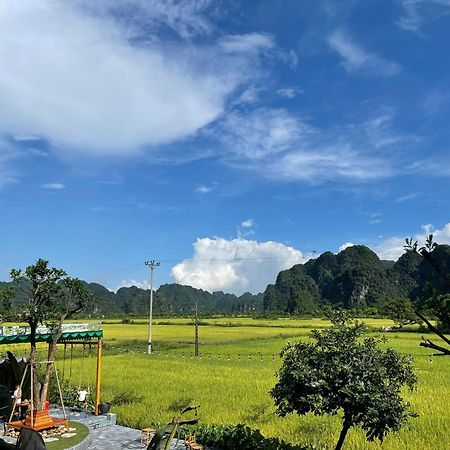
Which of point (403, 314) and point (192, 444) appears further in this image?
point (192, 444)

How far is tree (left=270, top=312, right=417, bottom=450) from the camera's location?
882cm

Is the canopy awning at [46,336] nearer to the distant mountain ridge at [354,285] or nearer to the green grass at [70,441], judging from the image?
the green grass at [70,441]

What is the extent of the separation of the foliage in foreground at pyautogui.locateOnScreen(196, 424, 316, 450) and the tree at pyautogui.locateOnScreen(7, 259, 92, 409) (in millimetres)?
5761

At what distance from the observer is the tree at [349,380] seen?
8820 mm

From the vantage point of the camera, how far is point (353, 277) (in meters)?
118

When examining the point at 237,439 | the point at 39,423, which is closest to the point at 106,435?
the point at 39,423

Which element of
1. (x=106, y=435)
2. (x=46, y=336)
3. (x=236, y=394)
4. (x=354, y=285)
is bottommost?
(x=106, y=435)

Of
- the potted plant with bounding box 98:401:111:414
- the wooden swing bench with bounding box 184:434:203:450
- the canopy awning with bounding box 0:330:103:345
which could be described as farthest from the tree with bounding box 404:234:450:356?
the canopy awning with bounding box 0:330:103:345

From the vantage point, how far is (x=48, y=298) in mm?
16109

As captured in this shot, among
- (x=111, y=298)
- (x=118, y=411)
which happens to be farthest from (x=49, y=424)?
(x=111, y=298)

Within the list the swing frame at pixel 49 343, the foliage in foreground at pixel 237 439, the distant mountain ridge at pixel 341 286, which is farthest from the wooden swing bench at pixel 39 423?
the distant mountain ridge at pixel 341 286

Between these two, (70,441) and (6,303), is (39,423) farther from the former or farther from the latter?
(6,303)

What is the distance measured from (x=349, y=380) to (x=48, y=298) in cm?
1103

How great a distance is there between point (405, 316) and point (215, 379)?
2096 centimetres
